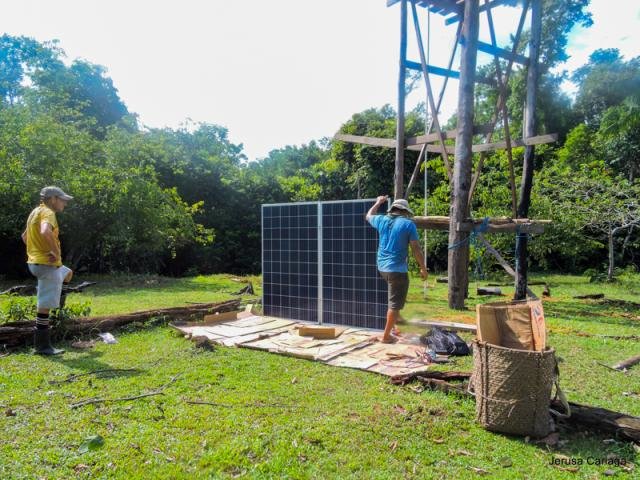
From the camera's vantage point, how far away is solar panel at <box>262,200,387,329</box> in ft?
21.3

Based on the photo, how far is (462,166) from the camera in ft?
27.3

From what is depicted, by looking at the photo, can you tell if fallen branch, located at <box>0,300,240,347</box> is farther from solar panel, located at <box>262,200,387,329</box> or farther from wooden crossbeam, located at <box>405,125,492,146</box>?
wooden crossbeam, located at <box>405,125,492,146</box>

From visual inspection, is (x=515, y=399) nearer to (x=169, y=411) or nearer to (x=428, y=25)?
(x=169, y=411)

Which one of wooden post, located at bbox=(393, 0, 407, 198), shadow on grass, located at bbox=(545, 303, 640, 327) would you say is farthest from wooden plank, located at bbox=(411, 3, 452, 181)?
shadow on grass, located at bbox=(545, 303, 640, 327)

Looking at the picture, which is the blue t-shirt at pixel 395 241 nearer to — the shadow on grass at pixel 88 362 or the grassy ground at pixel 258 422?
the grassy ground at pixel 258 422

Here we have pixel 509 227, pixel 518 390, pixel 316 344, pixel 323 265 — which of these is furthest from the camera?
pixel 509 227

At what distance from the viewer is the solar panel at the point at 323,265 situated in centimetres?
650

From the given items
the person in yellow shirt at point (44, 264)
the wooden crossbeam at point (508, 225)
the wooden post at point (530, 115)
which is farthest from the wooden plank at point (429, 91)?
the person in yellow shirt at point (44, 264)

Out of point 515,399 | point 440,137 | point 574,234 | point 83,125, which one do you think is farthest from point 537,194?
point 83,125

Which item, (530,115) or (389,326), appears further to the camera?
(530,115)

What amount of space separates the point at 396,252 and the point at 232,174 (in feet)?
56.8

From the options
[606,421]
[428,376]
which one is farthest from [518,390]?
[428,376]

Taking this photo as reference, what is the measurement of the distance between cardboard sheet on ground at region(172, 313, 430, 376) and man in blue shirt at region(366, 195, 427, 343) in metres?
0.44

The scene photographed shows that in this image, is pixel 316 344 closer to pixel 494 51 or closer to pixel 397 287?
pixel 397 287
